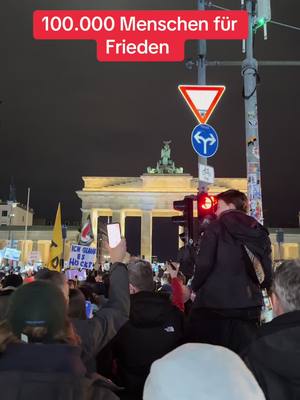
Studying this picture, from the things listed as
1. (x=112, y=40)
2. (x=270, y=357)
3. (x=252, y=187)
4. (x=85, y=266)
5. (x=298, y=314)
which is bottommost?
(x=85, y=266)

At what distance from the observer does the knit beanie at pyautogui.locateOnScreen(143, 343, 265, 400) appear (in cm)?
136

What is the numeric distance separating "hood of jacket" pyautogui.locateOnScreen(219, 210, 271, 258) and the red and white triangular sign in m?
4.33

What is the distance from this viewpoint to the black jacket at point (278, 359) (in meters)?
2.41

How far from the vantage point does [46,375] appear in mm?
2098

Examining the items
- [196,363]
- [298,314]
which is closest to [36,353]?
[196,363]

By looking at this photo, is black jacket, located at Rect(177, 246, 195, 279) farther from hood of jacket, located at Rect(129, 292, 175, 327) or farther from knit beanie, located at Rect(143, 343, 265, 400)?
knit beanie, located at Rect(143, 343, 265, 400)

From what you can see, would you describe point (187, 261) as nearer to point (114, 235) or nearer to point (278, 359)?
point (114, 235)

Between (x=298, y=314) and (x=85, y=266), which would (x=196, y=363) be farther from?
(x=85, y=266)

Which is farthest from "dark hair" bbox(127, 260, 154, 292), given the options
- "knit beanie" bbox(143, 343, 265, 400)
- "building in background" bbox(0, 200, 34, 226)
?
"building in background" bbox(0, 200, 34, 226)

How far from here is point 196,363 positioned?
1.41 metres

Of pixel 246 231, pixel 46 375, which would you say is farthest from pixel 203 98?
pixel 46 375

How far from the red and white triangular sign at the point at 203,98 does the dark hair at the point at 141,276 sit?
442 centimetres

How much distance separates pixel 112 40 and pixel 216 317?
3879mm

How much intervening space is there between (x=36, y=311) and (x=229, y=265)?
7.94 ft
